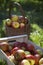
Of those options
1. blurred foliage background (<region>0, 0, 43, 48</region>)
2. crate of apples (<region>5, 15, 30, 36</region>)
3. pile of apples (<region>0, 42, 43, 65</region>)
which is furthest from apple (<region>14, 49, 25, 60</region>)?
blurred foliage background (<region>0, 0, 43, 48</region>)

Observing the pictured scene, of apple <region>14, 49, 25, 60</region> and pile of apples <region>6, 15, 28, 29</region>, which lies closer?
apple <region>14, 49, 25, 60</region>

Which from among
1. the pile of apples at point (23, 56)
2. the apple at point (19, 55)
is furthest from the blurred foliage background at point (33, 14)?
the apple at point (19, 55)

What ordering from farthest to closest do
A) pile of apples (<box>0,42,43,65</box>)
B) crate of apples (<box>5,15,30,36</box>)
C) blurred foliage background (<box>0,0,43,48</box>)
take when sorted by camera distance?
blurred foliage background (<box>0,0,43,48</box>)
crate of apples (<box>5,15,30,36</box>)
pile of apples (<box>0,42,43,65</box>)

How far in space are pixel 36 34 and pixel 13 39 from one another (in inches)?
72.8

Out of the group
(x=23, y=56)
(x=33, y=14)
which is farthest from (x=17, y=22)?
(x=33, y=14)

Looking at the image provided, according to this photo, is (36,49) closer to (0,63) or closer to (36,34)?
(0,63)

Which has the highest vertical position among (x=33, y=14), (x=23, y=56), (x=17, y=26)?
(x=23, y=56)

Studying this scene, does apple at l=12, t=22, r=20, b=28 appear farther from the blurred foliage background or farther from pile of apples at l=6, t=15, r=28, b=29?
the blurred foliage background

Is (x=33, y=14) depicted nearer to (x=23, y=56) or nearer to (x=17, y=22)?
(x=17, y=22)

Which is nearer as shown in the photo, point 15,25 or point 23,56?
point 23,56

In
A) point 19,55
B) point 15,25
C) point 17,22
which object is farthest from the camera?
point 17,22

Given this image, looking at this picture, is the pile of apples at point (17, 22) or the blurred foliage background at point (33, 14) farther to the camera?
the blurred foliage background at point (33, 14)

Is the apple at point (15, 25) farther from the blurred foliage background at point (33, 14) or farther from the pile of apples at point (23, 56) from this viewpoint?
the pile of apples at point (23, 56)

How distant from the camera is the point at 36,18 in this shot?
589 centimetres
